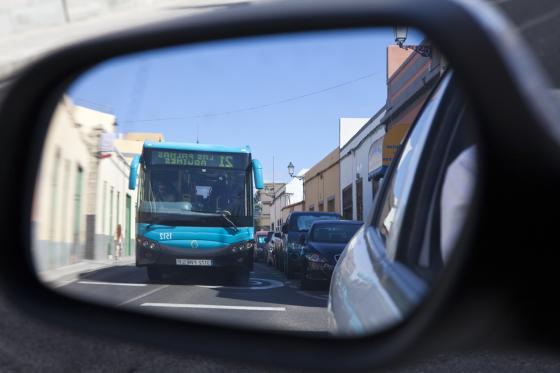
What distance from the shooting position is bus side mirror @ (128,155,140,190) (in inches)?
449

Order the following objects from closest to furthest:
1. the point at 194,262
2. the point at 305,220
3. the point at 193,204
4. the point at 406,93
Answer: the point at 406,93 → the point at 193,204 → the point at 194,262 → the point at 305,220

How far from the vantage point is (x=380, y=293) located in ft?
5.57

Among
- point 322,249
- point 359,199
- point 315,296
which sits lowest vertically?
point 315,296

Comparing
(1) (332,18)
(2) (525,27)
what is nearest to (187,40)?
(1) (332,18)

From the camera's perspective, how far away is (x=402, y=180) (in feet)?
7.61

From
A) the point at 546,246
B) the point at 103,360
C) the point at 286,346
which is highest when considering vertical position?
the point at 546,246

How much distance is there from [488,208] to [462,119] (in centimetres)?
61

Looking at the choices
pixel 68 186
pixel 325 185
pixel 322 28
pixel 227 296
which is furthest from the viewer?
pixel 325 185

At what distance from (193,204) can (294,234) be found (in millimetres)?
5047

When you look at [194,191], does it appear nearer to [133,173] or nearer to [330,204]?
[133,173]

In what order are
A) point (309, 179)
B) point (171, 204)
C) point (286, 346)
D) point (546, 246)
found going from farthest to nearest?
point (309, 179) → point (171, 204) → point (286, 346) → point (546, 246)

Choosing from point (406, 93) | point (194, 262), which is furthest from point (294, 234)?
point (406, 93)

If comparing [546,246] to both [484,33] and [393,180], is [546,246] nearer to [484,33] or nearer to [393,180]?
[484,33]

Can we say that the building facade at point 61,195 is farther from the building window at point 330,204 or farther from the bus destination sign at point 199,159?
the building window at point 330,204
